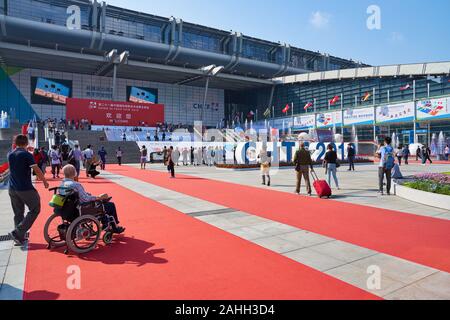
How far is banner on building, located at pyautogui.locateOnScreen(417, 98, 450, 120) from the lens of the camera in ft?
114

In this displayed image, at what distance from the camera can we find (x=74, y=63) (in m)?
48.5

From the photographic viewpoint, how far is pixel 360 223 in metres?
6.86

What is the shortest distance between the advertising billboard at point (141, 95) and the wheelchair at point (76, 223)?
55.9 m

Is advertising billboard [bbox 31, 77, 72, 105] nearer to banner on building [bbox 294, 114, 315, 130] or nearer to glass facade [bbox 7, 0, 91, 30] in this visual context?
glass facade [bbox 7, 0, 91, 30]

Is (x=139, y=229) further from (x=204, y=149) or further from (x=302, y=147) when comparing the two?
(x=204, y=149)

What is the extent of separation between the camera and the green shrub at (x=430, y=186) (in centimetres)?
855

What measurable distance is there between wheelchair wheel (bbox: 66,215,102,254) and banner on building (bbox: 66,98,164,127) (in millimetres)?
34225

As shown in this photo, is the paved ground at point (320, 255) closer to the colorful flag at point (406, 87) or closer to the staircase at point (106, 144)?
the staircase at point (106, 144)

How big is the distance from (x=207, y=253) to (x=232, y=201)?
15.5 ft

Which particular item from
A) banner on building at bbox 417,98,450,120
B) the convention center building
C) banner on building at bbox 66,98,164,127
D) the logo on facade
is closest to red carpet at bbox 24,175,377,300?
banner on building at bbox 66,98,164,127

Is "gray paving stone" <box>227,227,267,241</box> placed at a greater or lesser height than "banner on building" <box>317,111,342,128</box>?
lesser

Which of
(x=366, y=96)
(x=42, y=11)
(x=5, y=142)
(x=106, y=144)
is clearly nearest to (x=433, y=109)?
(x=366, y=96)

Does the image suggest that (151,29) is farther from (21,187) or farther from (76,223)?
(76,223)

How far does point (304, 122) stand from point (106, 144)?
106ft
